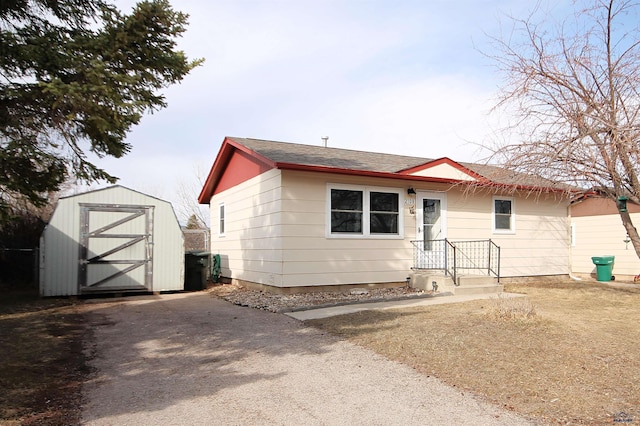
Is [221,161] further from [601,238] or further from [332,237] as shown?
[601,238]

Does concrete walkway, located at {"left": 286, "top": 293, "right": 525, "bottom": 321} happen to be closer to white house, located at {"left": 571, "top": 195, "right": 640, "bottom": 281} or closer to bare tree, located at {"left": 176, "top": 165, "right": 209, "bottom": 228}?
white house, located at {"left": 571, "top": 195, "right": 640, "bottom": 281}

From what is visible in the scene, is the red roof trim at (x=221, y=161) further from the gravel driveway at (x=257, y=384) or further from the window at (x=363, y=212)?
the gravel driveway at (x=257, y=384)

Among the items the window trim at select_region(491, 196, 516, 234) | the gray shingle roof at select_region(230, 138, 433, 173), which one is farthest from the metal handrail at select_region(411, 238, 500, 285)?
the gray shingle roof at select_region(230, 138, 433, 173)

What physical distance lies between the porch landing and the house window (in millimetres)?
2422

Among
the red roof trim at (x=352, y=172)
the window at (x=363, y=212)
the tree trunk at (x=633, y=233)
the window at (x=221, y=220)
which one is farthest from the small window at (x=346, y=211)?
the window at (x=221, y=220)

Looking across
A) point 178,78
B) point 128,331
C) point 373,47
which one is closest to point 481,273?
point 373,47

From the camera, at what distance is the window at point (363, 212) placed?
11.0m

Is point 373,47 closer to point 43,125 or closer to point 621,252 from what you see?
point 43,125

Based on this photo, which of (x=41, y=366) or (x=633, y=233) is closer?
(x=41, y=366)

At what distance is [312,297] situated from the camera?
1013 cm

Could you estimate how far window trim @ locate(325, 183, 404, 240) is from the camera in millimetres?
10883

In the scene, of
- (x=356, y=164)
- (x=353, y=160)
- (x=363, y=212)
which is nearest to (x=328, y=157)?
(x=353, y=160)

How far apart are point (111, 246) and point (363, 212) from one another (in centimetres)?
647

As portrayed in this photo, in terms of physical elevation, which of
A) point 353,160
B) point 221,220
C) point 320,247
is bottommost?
point 320,247
